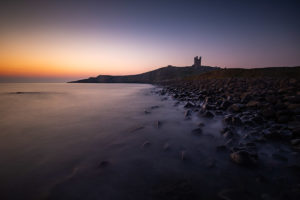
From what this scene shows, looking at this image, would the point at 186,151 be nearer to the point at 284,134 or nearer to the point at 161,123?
the point at 161,123

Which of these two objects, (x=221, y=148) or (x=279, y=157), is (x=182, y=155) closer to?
(x=221, y=148)

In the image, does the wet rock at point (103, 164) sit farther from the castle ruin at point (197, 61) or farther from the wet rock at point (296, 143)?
the castle ruin at point (197, 61)

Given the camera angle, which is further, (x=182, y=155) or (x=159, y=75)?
(x=159, y=75)

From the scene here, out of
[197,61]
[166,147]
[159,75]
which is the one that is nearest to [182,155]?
[166,147]

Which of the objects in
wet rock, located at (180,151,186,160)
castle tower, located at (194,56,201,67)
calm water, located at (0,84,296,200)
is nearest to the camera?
calm water, located at (0,84,296,200)

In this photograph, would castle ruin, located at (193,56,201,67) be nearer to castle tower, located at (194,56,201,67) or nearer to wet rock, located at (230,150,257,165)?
castle tower, located at (194,56,201,67)

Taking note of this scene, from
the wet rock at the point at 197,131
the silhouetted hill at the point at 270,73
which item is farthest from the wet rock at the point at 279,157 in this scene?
the silhouetted hill at the point at 270,73

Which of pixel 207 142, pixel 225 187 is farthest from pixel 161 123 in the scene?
pixel 225 187

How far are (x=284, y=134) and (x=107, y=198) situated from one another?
9.97 ft

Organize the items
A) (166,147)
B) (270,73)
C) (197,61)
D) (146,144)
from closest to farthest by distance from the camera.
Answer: (166,147), (146,144), (270,73), (197,61)

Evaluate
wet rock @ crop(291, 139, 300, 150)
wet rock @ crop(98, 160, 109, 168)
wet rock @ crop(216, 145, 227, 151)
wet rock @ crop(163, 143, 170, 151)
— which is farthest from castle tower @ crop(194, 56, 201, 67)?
wet rock @ crop(98, 160, 109, 168)

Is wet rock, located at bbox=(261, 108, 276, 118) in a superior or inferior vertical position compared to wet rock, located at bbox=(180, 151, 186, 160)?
superior

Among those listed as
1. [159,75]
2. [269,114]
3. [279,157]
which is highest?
[159,75]

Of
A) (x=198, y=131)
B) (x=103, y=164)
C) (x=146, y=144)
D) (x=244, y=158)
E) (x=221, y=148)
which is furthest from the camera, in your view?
(x=198, y=131)
